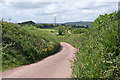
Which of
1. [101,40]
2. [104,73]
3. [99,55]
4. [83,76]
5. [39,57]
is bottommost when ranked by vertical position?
[39,57]

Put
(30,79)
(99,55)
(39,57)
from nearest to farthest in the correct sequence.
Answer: (99,55)
(30,79)
(39,57)

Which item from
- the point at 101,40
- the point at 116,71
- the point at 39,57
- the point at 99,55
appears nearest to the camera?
the point at 116,71

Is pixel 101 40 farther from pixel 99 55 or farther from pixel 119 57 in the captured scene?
pixel 119 57

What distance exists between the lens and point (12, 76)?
19.1ft

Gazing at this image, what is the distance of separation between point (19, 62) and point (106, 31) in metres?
5.87

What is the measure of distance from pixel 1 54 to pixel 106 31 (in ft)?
20.5

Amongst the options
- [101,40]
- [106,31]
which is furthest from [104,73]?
[106,31]

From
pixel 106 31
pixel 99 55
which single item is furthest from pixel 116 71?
pixel 106 31

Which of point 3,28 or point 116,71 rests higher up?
point 3,28

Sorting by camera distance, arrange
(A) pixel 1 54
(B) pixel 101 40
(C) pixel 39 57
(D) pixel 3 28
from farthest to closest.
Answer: (C) pixel 39 57 < (D) pixel 3 28 < (A) pixel 1 54 < (B) pixel 101 40

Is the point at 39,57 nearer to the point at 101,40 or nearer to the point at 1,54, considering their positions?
the point at 1,54

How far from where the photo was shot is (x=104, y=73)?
3.98 metres

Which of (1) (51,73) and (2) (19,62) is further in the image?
(2) (19,62)

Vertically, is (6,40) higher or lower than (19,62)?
higher
